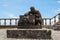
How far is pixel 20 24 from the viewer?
13.9 metres

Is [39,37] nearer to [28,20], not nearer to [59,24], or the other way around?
[28,20]

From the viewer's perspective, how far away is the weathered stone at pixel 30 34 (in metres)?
12.3

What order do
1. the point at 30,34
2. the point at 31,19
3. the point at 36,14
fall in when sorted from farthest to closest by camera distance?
the point at 36,14 → the point at 31,19 → the point at 30,34

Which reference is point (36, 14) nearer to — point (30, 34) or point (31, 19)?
point (31, 19)

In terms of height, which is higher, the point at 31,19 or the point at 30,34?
the point at 31,19

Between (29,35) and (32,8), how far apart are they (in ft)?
8.75

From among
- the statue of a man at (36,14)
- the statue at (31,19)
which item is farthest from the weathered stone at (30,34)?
the statue of a man at (36,14)

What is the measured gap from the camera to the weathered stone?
486 inches

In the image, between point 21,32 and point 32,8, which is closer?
point 21,32

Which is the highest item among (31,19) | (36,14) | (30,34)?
(36,14)

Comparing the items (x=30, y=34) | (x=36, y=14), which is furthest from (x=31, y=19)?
(x=30, y=34)

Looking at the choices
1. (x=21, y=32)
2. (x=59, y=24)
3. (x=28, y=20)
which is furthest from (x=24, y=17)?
(x=59, y=24)

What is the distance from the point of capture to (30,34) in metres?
12.5

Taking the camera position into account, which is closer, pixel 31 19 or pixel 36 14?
pixel 31 19
